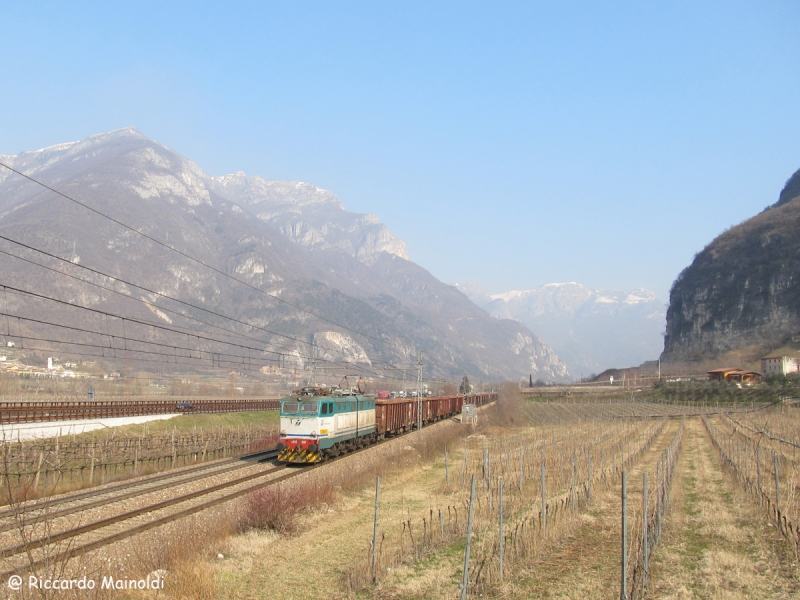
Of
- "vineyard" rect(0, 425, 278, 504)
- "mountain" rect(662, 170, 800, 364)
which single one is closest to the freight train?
"vineyard" rect(0, 425, 278, 504)

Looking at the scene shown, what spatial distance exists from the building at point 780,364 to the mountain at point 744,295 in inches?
619

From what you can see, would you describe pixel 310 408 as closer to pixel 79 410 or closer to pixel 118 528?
pixel 118 528

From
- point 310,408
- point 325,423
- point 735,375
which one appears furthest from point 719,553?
point 735,375

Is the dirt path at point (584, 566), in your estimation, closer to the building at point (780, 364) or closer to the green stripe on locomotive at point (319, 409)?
the green stripe on locomotive at point (319, 409)

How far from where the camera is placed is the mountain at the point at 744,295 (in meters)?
157

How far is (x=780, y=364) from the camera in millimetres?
123812

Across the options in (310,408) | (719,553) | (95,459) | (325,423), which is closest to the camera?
(719,553)

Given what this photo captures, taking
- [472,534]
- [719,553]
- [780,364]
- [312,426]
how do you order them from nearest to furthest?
[719,553] → [472,534] → [312,426] → [780,364]

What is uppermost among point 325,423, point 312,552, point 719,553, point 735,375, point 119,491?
point 735,375

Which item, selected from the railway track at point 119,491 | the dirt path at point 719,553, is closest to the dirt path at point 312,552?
the railway track at point 119,491

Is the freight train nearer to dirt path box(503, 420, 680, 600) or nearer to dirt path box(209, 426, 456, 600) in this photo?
dirt path box(209, 426, 456, 600)

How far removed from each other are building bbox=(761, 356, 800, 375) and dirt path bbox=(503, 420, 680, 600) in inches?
4505

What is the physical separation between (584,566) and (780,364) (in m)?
128

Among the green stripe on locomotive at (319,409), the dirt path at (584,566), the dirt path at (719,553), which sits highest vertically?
the green stripe on locomotive at (319,409)
